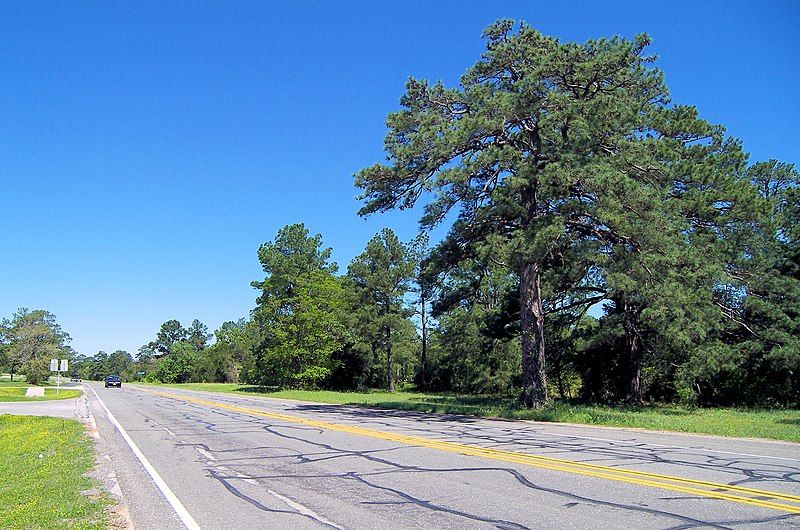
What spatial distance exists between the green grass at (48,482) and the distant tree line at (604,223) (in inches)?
551

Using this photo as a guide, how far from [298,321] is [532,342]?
33.4 metres

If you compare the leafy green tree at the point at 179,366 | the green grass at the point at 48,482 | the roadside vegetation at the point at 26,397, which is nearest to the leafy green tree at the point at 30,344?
the leafy green tree at the point at 179,366

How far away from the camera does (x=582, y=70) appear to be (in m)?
21.0

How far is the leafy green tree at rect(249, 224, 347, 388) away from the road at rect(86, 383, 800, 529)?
37231mm

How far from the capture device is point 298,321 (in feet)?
174

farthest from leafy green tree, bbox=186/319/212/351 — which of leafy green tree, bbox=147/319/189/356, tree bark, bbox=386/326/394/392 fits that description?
tree bark, bbox=386/326/394/392

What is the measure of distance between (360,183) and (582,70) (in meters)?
9.58

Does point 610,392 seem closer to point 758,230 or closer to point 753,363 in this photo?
point 753,363

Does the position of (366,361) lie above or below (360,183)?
below

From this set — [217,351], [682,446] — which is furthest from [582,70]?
[217,351]

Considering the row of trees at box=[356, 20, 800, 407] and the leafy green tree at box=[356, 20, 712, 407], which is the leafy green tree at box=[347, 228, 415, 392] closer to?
the row of trees at box=[356, 20, 800, 407]

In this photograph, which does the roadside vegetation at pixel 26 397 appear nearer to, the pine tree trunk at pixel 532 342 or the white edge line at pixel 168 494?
the white edge line at pixel 168 494

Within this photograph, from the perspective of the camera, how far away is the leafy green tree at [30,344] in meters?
80.2

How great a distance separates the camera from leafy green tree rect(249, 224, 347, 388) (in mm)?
52875
